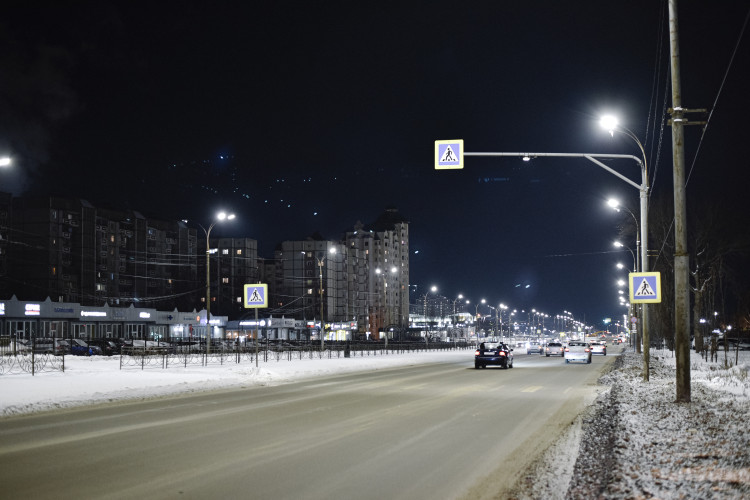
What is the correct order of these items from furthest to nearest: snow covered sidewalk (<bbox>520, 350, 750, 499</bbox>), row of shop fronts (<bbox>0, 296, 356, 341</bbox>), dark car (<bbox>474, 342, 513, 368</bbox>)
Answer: row of shop fronts (<bbox>0, 296, 356, 341</bbox>) < dark car (<bbox>474, 342, 513, 368</bbox>) < snow covered sidewalk (<bbox>520, 350, 750, 499</bbox>)

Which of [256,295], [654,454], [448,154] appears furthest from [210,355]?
[654,454]

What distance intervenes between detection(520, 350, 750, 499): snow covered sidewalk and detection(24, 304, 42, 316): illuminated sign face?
6854cm

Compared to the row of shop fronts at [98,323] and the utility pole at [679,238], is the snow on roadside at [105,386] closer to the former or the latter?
the utility pole at [679,238]

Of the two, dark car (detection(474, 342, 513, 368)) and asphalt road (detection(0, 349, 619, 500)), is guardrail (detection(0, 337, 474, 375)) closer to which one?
dark car (detection(474, 342, 513, 368))

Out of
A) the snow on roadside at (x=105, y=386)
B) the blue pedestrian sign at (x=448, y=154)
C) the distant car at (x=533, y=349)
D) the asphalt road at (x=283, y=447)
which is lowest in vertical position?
the distant car at (x=533, y=349)

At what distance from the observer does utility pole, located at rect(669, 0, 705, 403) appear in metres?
15.1

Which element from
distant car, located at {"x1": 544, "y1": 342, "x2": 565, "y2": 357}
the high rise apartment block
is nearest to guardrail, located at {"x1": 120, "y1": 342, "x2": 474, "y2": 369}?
distant car, located at {"x1": 544, "y1": 342, "x2": 565, "y2": 357}

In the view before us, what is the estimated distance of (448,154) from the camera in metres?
18.9

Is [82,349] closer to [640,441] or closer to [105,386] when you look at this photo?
[105,386]

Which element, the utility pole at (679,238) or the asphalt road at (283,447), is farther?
the utility pole at (679,238)

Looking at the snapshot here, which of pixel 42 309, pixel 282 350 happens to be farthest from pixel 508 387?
pixel 42 309

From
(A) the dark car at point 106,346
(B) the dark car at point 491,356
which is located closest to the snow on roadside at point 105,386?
(B) the dark car at point 491,356

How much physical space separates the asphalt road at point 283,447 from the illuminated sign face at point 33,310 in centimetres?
5928

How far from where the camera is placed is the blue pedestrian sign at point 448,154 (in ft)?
61.4
